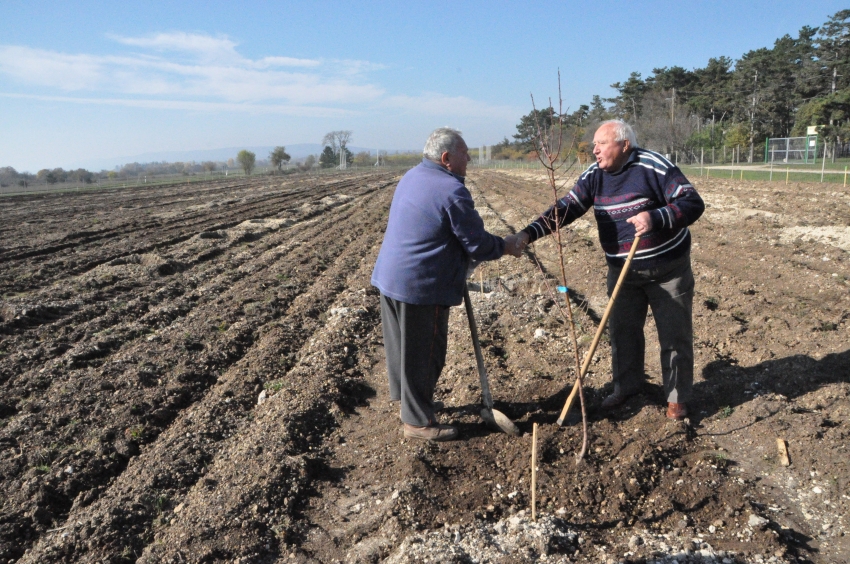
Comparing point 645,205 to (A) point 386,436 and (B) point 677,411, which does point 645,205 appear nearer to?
(B) point 677,411

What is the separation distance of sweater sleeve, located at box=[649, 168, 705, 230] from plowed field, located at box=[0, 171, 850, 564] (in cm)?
142

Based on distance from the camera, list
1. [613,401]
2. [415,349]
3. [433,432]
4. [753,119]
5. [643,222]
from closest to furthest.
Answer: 1. [643,222]
2. [415,349]
3. [433,432]
4. [613,401]
5. [753,119]

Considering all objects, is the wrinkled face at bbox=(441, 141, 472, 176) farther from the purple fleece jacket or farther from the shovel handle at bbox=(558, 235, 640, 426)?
the shovel handle at bbox=(558, 235, 640, 426)

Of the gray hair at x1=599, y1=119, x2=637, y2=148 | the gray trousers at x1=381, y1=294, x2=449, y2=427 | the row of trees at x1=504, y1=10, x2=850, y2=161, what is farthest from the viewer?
the row of trees at x1=504, y1=10, x2=850, y2=161

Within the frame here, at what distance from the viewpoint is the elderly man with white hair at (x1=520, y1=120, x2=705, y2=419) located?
13.2 ft

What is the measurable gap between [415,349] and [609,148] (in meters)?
1.79

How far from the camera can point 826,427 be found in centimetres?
419

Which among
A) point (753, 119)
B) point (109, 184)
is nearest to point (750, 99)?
point (753, 119)

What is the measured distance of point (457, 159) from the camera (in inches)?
161

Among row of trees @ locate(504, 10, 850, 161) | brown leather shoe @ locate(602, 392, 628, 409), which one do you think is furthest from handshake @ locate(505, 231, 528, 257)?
row of trees @ locate(504, 10, 850, 161)

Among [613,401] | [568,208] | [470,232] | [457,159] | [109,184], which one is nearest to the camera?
[470,232]

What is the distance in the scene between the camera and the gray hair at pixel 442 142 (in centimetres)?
405

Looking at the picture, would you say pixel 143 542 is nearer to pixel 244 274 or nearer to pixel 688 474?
pixel 688 474

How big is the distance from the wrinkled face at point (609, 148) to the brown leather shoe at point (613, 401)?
5.63 feet
